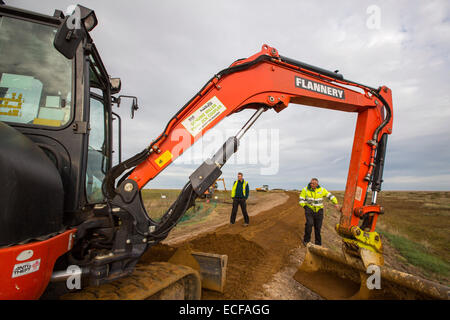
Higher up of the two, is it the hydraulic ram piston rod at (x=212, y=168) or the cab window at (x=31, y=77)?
the cab window at (x=31, y=77)

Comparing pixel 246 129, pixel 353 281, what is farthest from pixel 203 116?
pixel 353 281

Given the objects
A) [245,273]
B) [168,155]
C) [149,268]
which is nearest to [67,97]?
[168,155]

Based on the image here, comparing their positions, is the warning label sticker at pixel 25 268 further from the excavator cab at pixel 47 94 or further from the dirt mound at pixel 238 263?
the dirt mound at pixel 238 263

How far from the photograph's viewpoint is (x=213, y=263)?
320cm

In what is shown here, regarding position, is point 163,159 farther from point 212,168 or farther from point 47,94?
point 47,94

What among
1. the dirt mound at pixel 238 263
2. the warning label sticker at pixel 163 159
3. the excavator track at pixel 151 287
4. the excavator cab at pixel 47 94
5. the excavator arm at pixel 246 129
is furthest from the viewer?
the dirt mound at pixel 238 263

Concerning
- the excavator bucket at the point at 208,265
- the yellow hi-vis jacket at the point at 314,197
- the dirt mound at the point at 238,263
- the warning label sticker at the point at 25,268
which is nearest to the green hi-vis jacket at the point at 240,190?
the yellow hi-vis jacket at the point at 314,197

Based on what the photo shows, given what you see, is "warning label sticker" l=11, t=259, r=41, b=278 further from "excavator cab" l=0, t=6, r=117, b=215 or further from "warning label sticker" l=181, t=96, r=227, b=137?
"warning label sticker" l=181, t=96, r=227, b=137

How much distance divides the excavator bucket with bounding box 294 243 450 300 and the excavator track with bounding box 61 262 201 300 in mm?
2127

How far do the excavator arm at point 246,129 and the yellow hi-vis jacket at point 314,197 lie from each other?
254 centimetres

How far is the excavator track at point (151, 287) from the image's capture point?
1.92 metres

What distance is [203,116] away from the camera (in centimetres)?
298

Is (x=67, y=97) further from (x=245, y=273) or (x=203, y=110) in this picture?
(x=245, y=273)
